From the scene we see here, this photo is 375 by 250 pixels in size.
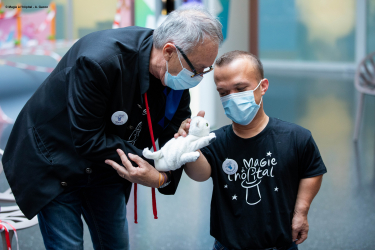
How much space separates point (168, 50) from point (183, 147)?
0.31m

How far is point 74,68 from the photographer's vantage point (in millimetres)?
1287

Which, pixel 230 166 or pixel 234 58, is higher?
pixel 234 58

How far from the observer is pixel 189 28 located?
1.28 m

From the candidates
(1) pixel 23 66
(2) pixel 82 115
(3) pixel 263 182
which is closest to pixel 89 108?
(2) pixel 82 115

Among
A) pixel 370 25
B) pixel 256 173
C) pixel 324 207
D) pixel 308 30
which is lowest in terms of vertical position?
pixel 308 30

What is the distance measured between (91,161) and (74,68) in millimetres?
307

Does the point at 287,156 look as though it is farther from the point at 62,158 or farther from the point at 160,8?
the point at 160,8

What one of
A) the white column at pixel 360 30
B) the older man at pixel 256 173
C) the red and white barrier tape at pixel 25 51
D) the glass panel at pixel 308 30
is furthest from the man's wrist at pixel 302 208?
the glass panel at pixel 308 30

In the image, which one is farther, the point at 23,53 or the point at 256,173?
the point at 23,53

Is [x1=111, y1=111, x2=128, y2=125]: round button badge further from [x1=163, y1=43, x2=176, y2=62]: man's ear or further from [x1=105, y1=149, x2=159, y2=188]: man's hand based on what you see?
[x1=163, y1=43, x2=176, y2=62]: man's ear

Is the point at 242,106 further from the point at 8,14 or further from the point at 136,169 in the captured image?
the point at 8,14

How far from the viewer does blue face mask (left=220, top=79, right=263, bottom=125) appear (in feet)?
4.84

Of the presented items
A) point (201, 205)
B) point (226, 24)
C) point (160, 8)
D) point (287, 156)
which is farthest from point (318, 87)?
point (287, 156)

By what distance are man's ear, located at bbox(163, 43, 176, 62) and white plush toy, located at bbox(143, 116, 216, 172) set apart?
0.72ft
